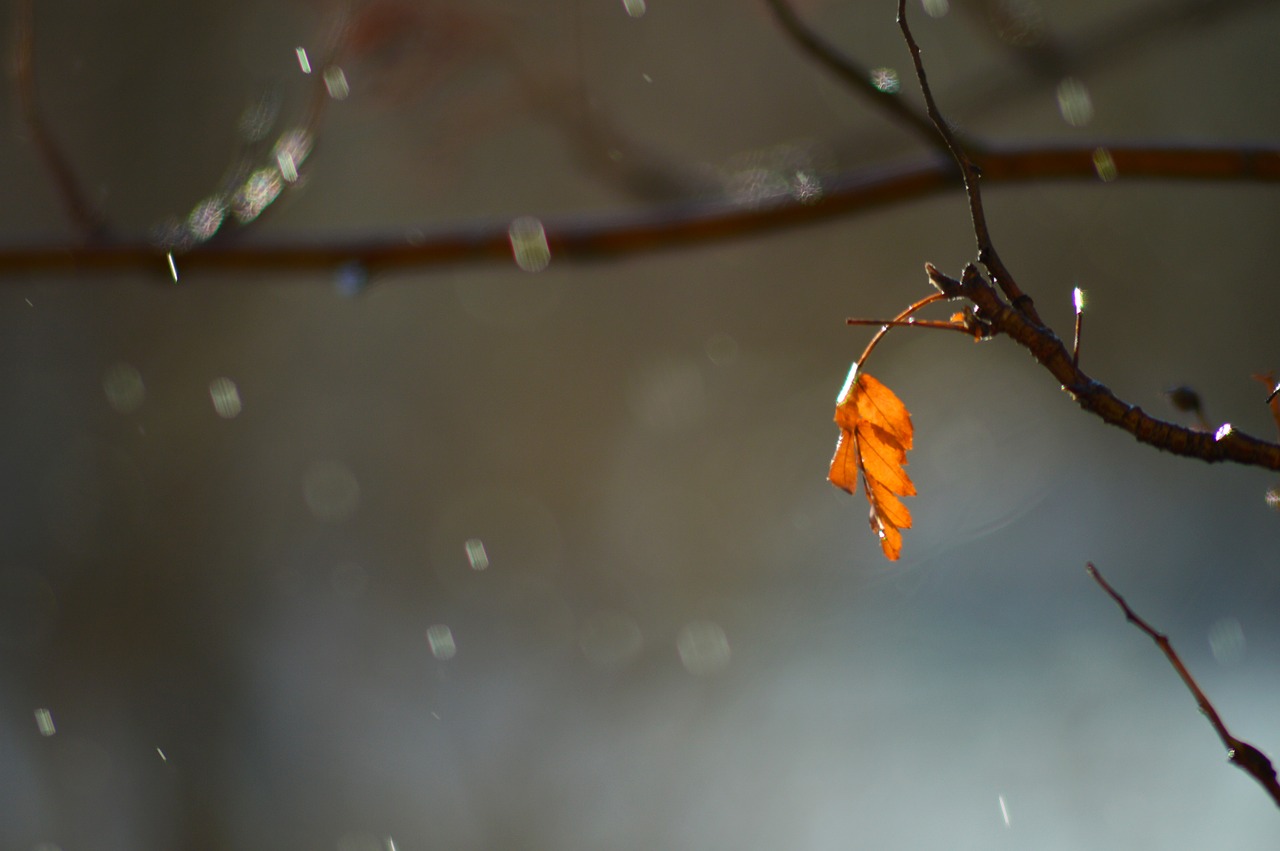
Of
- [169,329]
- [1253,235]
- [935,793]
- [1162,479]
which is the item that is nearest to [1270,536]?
[1162,479]

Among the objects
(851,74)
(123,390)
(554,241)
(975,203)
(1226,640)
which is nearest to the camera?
(975,203)

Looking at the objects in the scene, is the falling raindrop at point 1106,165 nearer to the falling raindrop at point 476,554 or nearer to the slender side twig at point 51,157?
the slender side twig at point 51,157

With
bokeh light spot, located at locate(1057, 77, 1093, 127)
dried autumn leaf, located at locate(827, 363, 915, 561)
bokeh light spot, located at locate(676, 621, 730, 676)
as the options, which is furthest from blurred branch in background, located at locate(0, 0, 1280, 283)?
bokeh light spot, located at locate(676, 621, 730, 676)

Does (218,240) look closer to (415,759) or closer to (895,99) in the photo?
(895,99)

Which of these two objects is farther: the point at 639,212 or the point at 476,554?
the point at 476,554

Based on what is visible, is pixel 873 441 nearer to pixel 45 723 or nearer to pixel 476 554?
pixel 476 554

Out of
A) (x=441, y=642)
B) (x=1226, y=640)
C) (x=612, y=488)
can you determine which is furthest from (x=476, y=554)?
(x=1226, y=640)

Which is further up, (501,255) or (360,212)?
(501,255)
